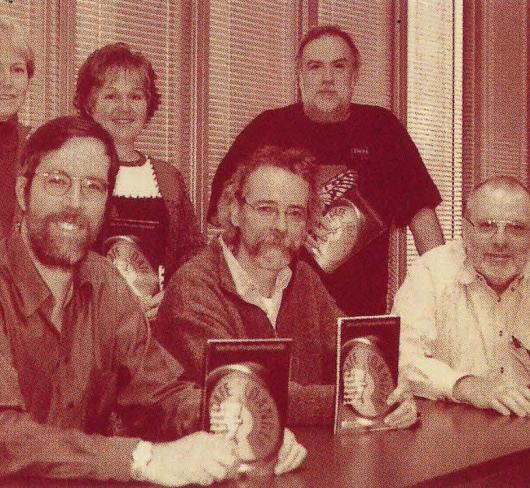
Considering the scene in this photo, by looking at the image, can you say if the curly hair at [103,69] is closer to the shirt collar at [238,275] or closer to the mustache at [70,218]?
the shirt collar at [238,275]

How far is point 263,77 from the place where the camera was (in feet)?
11.4

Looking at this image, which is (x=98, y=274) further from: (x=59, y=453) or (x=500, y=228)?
(x=500, y=228)

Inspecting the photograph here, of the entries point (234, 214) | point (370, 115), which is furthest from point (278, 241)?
point (370, 115)

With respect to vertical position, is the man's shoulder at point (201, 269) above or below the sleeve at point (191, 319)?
above

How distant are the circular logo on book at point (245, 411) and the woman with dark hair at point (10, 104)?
105 centimetres

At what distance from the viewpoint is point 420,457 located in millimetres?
1642

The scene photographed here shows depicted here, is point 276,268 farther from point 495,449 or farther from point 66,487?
point 66,487

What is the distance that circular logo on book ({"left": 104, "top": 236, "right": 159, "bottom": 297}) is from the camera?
8.58ft

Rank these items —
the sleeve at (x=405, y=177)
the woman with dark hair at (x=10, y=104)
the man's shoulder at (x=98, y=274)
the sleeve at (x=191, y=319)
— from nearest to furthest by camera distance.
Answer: the man's shoulder at (x=98, y=274) < the sleeve at (x=191, y=319) < the woman with dark hair at (x=10, y=104) < the sleeve at (x=405, y=177)

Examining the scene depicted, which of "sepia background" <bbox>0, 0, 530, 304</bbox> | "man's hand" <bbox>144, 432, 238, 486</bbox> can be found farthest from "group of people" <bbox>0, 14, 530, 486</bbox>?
"sepia background" <bbox>0, 0, 530, 304</bbox>

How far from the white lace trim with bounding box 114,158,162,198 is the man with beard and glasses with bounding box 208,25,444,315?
0.37m

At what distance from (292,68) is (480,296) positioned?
1.42 m

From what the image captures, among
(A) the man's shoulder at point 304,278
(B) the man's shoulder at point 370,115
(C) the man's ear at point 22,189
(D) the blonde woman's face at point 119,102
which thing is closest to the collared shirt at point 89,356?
(C) the man's ear at point 22,189

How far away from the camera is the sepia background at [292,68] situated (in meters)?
2.87
